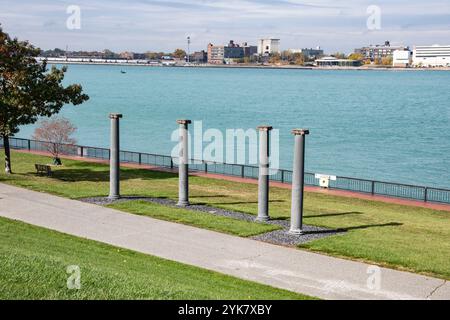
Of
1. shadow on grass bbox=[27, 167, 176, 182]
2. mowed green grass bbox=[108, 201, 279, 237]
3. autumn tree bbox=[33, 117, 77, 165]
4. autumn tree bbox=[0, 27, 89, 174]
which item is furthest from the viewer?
autumn tree bbox=[33, 117, 77, 165]

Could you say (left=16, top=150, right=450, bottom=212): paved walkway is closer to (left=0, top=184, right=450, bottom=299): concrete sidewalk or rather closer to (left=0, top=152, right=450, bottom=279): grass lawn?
(left=0, top=152, right=450, bottom=279): grass lawn

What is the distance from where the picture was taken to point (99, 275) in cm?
1273

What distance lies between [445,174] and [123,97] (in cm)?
9905

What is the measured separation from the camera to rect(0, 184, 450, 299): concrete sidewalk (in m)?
14.7

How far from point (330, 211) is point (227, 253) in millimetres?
8473

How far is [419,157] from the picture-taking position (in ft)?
207

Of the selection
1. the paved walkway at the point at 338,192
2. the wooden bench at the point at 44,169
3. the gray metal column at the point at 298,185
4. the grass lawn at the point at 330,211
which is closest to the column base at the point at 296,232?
the gray metal column at the point at 298,185

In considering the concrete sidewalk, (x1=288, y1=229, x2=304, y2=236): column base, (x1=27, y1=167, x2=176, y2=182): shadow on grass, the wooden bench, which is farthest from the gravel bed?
the wooden bench

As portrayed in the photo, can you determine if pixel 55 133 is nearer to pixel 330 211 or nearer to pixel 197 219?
pixel 197 219

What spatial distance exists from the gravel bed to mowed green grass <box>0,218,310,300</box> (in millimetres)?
4269

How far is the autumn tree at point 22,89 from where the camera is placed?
30.8 m

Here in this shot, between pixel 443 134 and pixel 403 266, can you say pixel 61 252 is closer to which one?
pixel 403 266

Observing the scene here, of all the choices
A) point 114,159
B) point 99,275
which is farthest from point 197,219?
point 99,275

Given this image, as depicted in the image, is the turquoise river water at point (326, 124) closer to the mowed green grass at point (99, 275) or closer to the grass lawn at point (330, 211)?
the grass lawn at point (330, 211)
